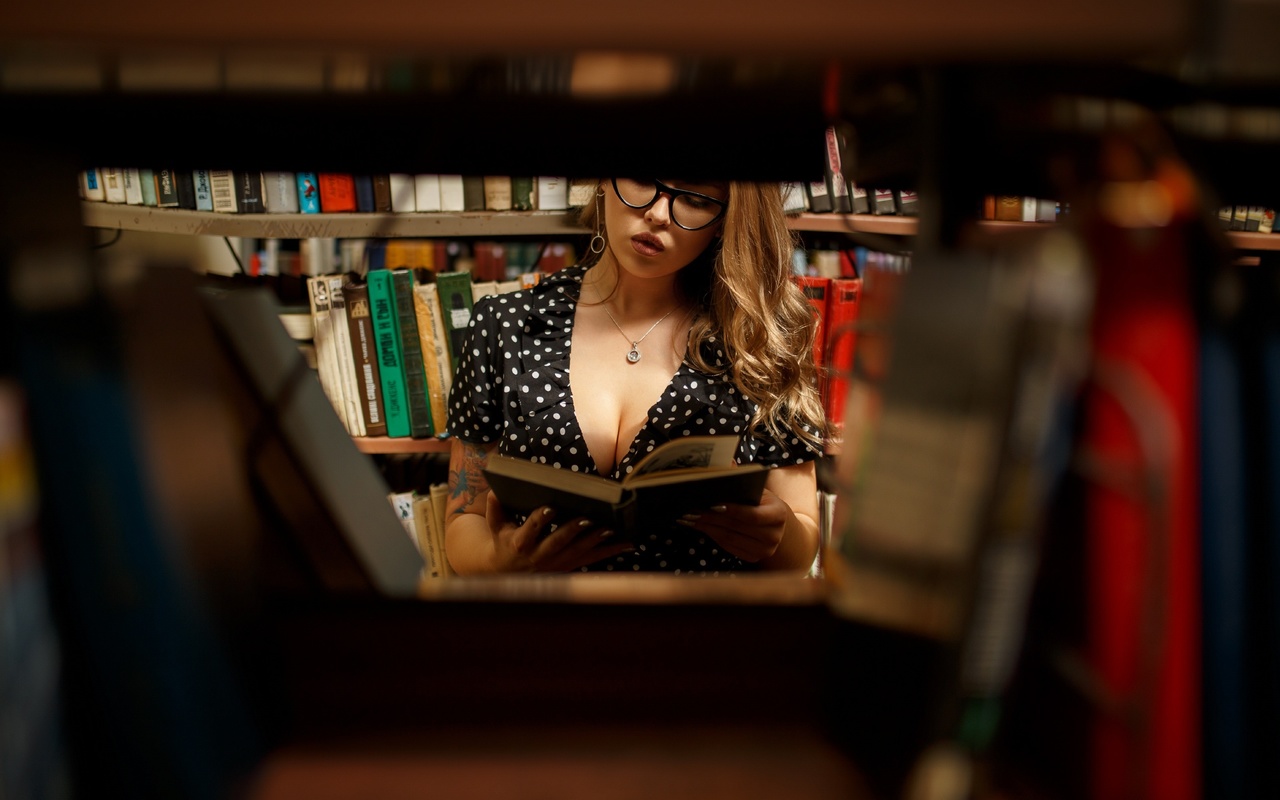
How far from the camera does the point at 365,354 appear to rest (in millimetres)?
1615

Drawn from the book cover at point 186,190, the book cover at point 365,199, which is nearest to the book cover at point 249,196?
the book cover at point 186,190

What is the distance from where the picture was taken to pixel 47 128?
43cm

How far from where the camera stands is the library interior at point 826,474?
29 centimetres

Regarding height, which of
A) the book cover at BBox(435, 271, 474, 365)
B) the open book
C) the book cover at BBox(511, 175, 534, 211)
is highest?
the book cover at BBox(511, 175, 534, 211)

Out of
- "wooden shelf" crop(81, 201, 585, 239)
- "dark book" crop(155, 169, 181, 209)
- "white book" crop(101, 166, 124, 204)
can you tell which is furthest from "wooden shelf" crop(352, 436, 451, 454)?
"white book" crop(101, 166, 124, 204)

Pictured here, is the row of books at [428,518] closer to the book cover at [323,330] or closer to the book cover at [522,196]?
the book cover at [323,330]

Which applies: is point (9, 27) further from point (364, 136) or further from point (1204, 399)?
point (1204, 399)

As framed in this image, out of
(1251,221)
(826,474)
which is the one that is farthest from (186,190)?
(1251,221)

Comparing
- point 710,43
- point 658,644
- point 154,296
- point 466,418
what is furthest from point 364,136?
point 466,418

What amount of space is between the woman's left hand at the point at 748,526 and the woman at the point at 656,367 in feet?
0.15

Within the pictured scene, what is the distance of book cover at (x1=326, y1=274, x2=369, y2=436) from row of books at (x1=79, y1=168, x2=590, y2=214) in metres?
0.19

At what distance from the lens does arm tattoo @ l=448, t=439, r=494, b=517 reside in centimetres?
138

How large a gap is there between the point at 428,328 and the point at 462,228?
9.8 inches

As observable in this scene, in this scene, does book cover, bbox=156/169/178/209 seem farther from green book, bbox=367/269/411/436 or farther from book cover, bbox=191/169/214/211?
green book, bbox=367/269/411/436
